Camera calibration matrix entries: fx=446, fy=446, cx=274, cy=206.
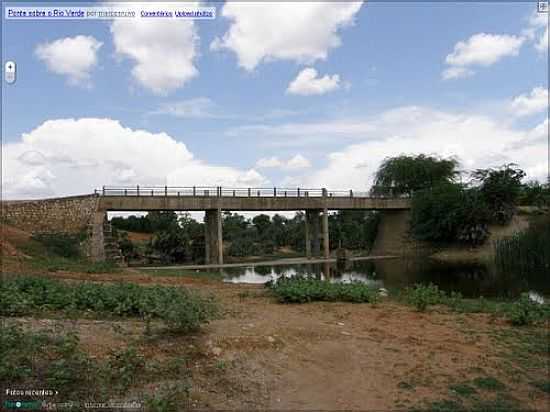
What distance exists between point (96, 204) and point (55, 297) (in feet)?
64.1

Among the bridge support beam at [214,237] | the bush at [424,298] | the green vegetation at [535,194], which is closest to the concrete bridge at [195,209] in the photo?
the bridge support beam at [214,237]

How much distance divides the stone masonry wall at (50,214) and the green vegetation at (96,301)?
1739 cm

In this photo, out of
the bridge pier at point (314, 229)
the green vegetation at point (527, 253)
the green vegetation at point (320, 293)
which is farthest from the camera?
the bridge pier at point (314, 229)

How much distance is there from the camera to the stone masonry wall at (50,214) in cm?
2391

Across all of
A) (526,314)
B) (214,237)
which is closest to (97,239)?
(214,237)

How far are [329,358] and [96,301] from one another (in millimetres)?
4259

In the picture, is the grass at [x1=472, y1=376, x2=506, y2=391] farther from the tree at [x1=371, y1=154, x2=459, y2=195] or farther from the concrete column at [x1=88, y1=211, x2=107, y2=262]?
the tree at [x1=371, y1=154, x2=459, y2=195]

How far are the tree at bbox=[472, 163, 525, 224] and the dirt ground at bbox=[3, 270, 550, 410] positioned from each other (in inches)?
1217

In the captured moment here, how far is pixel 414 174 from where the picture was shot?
4259 cm

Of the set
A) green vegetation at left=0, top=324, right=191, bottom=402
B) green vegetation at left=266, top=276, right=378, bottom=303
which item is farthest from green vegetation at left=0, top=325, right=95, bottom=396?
green vegetation at left=266, top=276, right=378, bottom=303

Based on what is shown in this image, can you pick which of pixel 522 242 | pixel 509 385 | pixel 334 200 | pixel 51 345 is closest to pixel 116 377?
pixel 51 345

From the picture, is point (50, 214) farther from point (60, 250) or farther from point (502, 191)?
point (502, 191)

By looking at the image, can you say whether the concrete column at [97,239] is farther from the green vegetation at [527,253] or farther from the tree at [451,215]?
the tree at [451,215]

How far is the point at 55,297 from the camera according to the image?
7.50m
